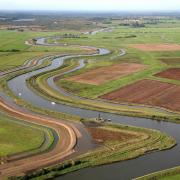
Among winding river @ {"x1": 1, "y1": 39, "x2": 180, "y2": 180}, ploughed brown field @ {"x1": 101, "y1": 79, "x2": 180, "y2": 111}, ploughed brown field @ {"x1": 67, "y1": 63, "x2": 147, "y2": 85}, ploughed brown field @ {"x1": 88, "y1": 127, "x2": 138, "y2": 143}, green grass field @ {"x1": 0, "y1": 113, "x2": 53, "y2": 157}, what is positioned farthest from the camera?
ploughed brown field @ {"x1": 67, "y1": 63, "x2": 147, "y2": 85}

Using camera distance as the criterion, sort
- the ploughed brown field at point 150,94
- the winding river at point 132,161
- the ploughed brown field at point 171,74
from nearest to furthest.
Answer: the winding river at point 132,161 → the ploughed brown field at point 150,94 → the ploughed brown field at point 171,74

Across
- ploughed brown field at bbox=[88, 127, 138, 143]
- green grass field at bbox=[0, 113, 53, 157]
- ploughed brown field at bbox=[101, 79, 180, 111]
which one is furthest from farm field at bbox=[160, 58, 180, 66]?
green grass field at bbox=[0, 113, 53, 157]

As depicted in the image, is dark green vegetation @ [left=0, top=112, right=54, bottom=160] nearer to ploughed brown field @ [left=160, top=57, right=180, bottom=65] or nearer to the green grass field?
the green grass field

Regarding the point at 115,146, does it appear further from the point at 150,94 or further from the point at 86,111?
the point at 150,94

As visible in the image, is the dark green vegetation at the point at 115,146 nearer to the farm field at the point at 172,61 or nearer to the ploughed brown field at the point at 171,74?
the ploughed brown field at the point at 171,74

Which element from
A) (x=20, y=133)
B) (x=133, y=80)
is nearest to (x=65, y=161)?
(x=20, y=133)

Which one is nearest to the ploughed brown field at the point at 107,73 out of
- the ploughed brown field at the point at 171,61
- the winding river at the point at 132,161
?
the ploughed brown field at the point at 171,61

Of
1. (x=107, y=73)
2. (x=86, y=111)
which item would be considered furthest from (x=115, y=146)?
(x=107, y=73)
